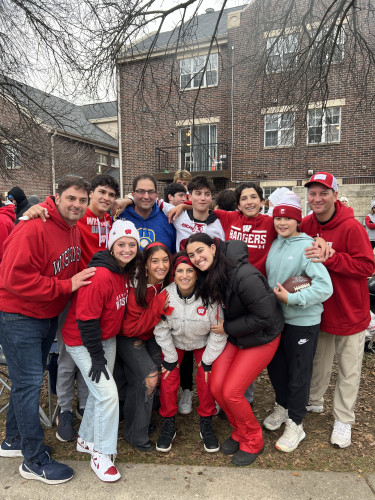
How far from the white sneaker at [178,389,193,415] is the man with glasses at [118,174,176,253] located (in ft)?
4.77

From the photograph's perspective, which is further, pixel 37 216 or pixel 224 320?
pixel 224 320

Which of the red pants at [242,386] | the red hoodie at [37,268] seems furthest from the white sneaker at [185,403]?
the red hoodie at [37,268]

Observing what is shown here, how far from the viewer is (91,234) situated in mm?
3180

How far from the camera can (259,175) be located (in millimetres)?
14102

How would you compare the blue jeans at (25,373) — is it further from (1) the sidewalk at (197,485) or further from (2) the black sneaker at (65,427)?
(2) the black sneaker at (65,427)

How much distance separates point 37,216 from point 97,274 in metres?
0.61

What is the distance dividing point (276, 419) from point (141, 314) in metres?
1.59

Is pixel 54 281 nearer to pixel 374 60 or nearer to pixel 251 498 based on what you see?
pixel 251 498

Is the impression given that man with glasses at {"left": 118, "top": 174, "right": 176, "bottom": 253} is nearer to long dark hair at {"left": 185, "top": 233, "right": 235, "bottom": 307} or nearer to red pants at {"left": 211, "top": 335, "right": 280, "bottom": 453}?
long dark hair at {"left": 185, "top": 233, "right": 235, "bottom": 307}

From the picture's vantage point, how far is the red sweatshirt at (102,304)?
2.47 metres

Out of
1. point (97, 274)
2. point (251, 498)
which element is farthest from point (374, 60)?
point (251, 498)

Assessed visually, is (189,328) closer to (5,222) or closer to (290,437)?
(290,437)

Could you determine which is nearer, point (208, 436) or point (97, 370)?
point (97, 370)

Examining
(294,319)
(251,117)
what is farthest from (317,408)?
(251,117)
